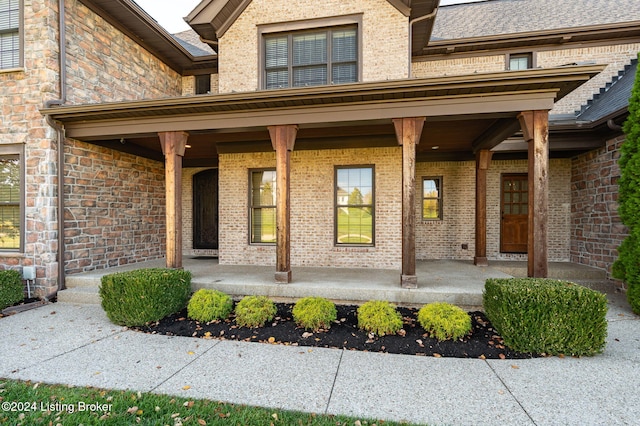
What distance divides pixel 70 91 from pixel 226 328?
18.8 ft

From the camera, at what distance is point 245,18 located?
7.35m

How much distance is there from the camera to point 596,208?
7090mm

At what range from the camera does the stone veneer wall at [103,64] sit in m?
6.14

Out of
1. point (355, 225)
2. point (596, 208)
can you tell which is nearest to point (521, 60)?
point (596, 208)

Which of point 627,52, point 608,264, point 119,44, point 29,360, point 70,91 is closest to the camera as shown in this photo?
point 29,360

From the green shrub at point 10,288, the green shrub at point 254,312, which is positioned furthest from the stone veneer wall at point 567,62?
the green shrub at point 10,288

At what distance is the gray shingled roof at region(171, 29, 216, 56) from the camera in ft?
31.4

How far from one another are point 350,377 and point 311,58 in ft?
22.1

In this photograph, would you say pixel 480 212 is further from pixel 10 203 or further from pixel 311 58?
pixel 10 203

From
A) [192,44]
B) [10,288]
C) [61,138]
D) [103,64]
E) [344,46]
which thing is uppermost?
[192,44]

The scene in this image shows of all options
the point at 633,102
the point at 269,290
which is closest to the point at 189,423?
the point at 269,290

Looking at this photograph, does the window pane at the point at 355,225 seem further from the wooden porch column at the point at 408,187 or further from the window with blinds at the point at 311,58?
the window with blinds at the point at 311,58

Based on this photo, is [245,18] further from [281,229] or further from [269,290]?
[269,290]

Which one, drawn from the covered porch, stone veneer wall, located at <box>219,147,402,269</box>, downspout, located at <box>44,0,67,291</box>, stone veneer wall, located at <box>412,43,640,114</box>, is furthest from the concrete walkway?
stone veneer wall, located at <box>412,43,640,114</box>
